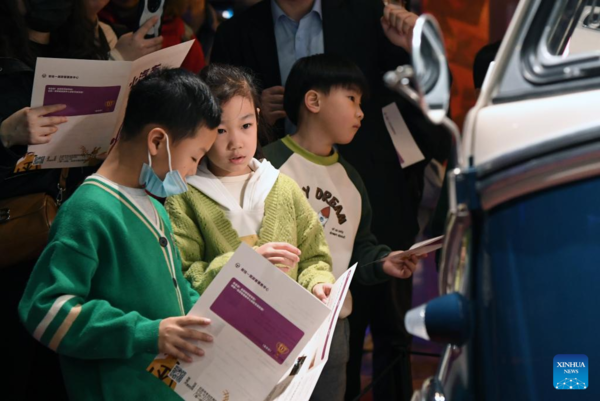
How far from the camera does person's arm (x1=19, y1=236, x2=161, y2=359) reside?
225 centimetres

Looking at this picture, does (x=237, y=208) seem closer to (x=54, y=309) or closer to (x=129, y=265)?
(x=129, y=265)

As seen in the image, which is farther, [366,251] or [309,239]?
[366,251]

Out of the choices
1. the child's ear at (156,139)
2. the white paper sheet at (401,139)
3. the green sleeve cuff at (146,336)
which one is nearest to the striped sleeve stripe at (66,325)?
the green sleeve cuff at (146,336)

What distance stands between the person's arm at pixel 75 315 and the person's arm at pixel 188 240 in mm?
492

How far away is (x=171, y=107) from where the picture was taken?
2.55m

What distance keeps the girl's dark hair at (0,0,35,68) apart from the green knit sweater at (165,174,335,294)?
2.41 ft

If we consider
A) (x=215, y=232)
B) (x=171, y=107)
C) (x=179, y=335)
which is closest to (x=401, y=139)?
(x=215, y=232)

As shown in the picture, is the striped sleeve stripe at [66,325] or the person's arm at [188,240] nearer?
the striped sleeve stripe at [66,325]

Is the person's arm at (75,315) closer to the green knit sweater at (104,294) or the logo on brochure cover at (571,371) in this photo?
the green knit sweater at (104,294)

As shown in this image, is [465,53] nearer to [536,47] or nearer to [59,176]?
[59,176]

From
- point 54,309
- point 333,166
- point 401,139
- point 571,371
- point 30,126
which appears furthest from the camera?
point 401,139

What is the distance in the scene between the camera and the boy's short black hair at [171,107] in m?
2.54

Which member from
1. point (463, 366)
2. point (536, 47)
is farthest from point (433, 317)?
point (536, 47)

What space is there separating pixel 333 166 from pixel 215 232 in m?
0.79
